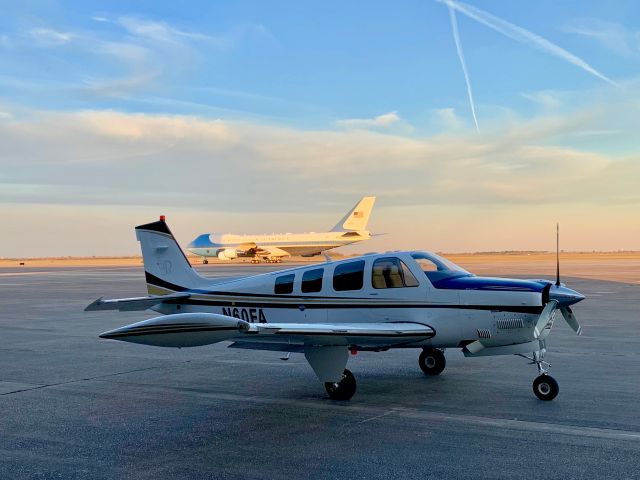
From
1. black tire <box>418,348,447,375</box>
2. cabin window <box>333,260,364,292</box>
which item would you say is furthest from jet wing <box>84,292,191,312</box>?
black tire <box>418,348,447,375</box>

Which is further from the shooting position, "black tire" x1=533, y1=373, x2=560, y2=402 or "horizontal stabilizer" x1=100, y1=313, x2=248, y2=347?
"black tire" x1=533, y1=373, x2=560, y2=402

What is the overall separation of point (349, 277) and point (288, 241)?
8150cm

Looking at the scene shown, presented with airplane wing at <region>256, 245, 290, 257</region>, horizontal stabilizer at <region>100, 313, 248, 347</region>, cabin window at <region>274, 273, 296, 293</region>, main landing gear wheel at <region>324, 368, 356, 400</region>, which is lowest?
main landing gear wheel at <region>324, 368, 356, 400</region>

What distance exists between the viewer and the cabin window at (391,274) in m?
9.97

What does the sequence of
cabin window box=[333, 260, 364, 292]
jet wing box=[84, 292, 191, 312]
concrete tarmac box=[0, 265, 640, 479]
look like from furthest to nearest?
cabin window box=[333, 260, 364, 292], jet wing box=[84, 292, 191, 312], concrete tarmac box=[0, 265, 640, 479]

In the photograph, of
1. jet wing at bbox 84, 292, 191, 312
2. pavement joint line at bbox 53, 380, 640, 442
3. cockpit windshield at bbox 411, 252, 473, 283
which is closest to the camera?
pavement joint line at bbox 53, 380, 640, 442

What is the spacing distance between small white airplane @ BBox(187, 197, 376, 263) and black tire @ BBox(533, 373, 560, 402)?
254 feet

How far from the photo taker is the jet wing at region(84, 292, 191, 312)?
10039mm

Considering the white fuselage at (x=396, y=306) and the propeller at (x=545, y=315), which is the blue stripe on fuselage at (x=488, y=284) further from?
the propeller at (x=545, y=315)

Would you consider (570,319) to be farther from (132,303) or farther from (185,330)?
(132,303)

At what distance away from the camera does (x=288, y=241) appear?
91.7m

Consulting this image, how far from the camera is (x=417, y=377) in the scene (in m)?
11.0

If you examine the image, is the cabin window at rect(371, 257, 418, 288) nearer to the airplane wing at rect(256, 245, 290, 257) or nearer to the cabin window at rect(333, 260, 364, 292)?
the cabin window at rect(333, 260, 364, 292)

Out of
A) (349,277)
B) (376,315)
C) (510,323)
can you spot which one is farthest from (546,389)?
(349,277)
